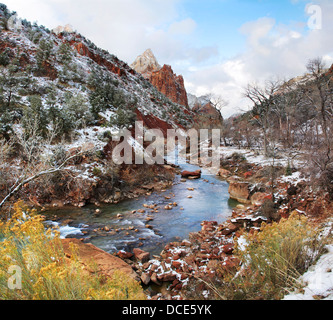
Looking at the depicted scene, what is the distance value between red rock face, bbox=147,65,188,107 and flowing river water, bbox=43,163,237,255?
2703 inches

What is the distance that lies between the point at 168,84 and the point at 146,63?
924 inches

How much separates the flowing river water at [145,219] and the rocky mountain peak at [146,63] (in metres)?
84.6

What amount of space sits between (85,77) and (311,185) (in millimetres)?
27019

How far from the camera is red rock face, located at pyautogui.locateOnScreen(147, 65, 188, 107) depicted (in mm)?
77500

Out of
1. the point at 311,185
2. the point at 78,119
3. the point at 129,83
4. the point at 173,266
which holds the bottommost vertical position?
the point at 173,266

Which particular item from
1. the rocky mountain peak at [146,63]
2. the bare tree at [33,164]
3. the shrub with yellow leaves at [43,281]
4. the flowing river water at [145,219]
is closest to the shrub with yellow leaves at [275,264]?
the shrub with yellow leaves at [43,281]

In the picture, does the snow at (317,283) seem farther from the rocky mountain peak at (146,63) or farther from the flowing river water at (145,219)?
the rocky mountain peak at (146,63)

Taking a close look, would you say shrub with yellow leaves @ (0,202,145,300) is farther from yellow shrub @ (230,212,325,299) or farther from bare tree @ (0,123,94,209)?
bare tree @ (0,123,94,209)

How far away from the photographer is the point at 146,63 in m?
92.7

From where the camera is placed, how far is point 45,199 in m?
10.6

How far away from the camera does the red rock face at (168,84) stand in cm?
7750

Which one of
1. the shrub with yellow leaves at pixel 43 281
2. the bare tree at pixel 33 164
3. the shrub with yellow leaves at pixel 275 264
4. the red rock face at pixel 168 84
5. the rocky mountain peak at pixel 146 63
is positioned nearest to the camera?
the shrub with yellow leaves at pixel 43 281
